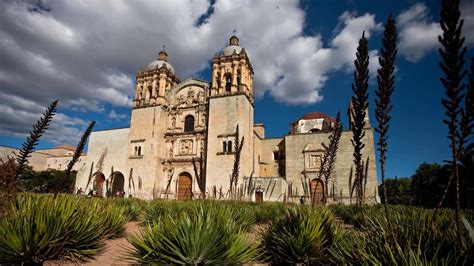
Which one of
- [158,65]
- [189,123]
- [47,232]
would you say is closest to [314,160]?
[189,123]

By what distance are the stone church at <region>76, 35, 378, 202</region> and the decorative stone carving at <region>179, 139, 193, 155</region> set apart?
96mm

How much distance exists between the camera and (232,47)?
83.2 ft

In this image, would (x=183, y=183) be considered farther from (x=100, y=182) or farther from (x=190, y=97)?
(x=100, y=182)

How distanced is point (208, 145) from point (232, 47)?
10644mm

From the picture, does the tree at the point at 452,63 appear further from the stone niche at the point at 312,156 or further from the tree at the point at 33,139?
the stone niche at the point at 312,156

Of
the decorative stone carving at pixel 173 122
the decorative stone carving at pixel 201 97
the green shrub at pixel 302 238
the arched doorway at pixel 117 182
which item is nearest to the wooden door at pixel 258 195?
the decorative stone carving at pixel 201 97

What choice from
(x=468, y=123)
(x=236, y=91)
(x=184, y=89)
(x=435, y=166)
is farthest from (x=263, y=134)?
(x=468, y=123)

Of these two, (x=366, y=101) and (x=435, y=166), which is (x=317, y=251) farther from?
(x=435, y=166)

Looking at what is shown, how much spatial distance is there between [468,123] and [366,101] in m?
0.81

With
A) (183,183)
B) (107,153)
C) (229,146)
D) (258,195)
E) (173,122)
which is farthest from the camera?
(107,153)

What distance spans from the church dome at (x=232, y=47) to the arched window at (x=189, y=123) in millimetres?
7286

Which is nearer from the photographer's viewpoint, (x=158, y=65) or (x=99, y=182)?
(x=99, y=182)

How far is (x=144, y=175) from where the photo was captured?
2273 cm

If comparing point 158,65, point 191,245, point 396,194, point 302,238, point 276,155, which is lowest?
point 302,238
